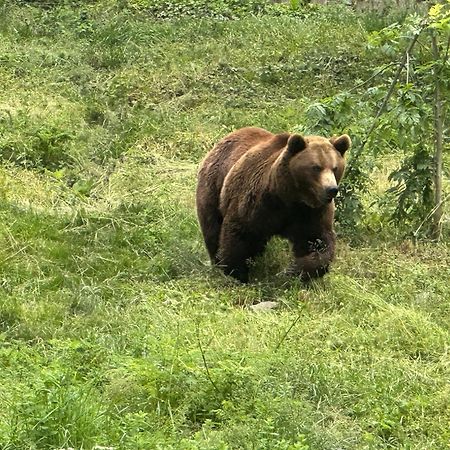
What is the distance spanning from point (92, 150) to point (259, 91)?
3072 millimetres

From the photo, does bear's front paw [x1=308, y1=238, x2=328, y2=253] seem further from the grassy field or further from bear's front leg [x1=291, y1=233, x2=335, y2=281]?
the grassy field

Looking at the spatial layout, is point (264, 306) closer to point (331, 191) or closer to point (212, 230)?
point (331, 191)

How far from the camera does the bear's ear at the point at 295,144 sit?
6.99m

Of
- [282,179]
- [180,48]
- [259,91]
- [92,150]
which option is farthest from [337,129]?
[180,48]

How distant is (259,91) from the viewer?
13.0 meters

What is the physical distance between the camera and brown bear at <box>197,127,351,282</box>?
23.0ft

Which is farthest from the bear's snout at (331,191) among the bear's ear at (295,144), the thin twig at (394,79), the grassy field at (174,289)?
the thin twig at (394,79)

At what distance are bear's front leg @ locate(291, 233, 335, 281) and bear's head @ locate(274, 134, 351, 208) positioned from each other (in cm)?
33

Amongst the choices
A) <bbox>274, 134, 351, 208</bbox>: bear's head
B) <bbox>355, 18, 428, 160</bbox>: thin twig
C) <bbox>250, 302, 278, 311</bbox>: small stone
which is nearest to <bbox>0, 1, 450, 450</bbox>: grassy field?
<bbox>250, 302, 278, 311</bbox>: small stone

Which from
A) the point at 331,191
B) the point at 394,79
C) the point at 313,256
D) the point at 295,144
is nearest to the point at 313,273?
the point at 313,256

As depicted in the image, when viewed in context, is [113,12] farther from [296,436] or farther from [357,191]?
[296,436]

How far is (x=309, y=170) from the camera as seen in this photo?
697cm

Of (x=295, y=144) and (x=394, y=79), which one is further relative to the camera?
(x=394, y=79)

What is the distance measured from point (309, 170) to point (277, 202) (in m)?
0.46
